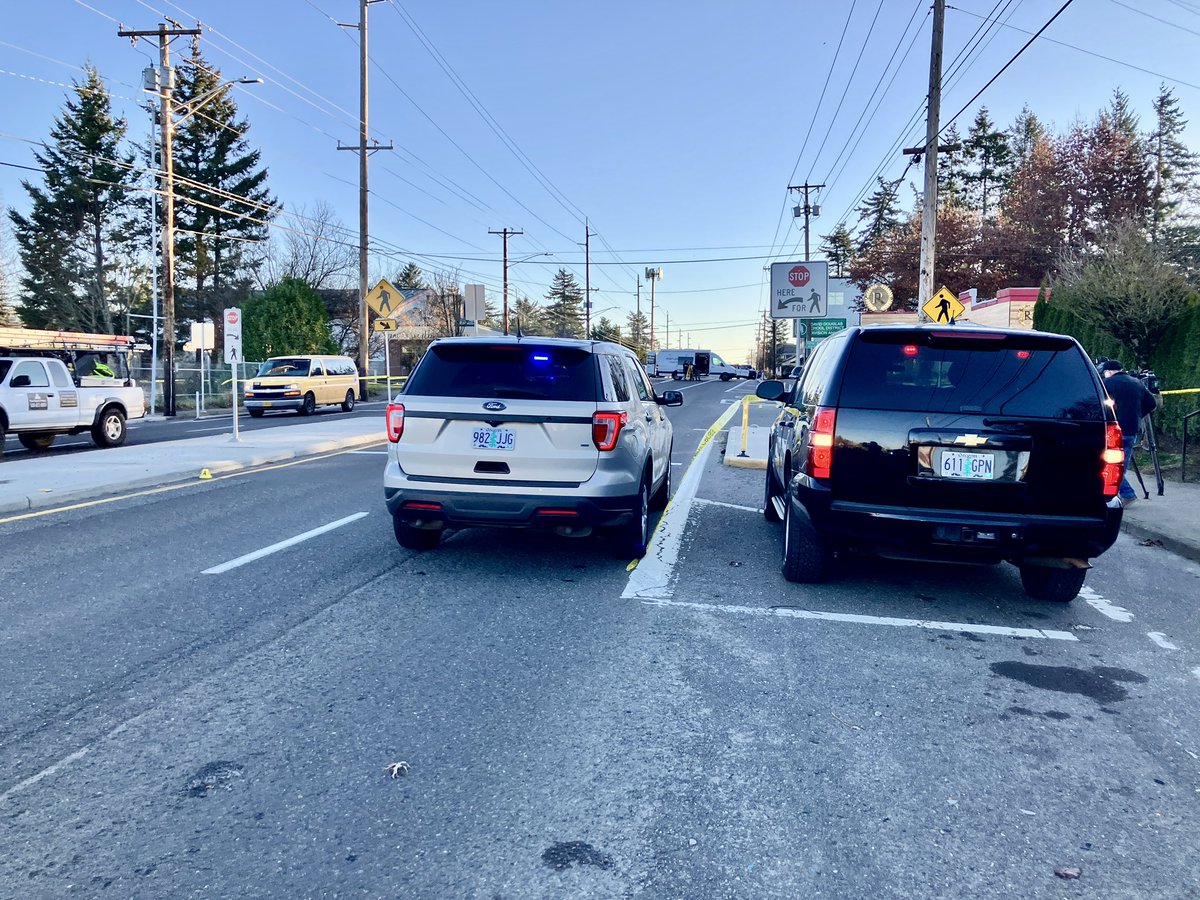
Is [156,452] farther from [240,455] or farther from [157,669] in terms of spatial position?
[157,669]

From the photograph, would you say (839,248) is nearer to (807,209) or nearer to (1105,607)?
(807,209)

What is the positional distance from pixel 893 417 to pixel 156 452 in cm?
1330

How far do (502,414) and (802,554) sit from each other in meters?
2.48

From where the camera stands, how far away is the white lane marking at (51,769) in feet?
10.4

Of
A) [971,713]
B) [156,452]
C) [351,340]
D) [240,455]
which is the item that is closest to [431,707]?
[971,713]

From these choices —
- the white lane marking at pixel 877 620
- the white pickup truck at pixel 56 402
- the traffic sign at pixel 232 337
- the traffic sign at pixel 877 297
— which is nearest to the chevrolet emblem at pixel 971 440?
the white lane marking at pixel 877 620

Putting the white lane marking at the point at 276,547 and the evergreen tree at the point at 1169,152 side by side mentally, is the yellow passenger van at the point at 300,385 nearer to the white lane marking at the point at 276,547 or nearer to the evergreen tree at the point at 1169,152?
the white lane marking at the point at 276,547

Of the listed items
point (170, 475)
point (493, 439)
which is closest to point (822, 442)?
point (493, 439)

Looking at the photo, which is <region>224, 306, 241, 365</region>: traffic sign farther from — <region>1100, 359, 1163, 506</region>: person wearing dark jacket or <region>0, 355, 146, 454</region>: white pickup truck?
<region>1100, 359, 1163, 506</region>: person wearing dark jacket

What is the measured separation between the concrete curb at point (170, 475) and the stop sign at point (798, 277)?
32.4 ft

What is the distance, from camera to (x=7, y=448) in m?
17.3

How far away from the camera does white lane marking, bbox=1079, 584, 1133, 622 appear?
581 centimetres

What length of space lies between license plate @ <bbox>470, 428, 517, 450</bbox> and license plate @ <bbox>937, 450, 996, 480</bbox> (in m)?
3.03

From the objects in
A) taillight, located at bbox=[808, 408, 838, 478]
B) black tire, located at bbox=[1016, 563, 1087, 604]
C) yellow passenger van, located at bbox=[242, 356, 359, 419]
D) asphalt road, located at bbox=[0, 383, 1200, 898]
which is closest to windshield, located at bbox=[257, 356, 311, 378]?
yellow passenger van, located at bbox=[242, 356, 359, 419]
